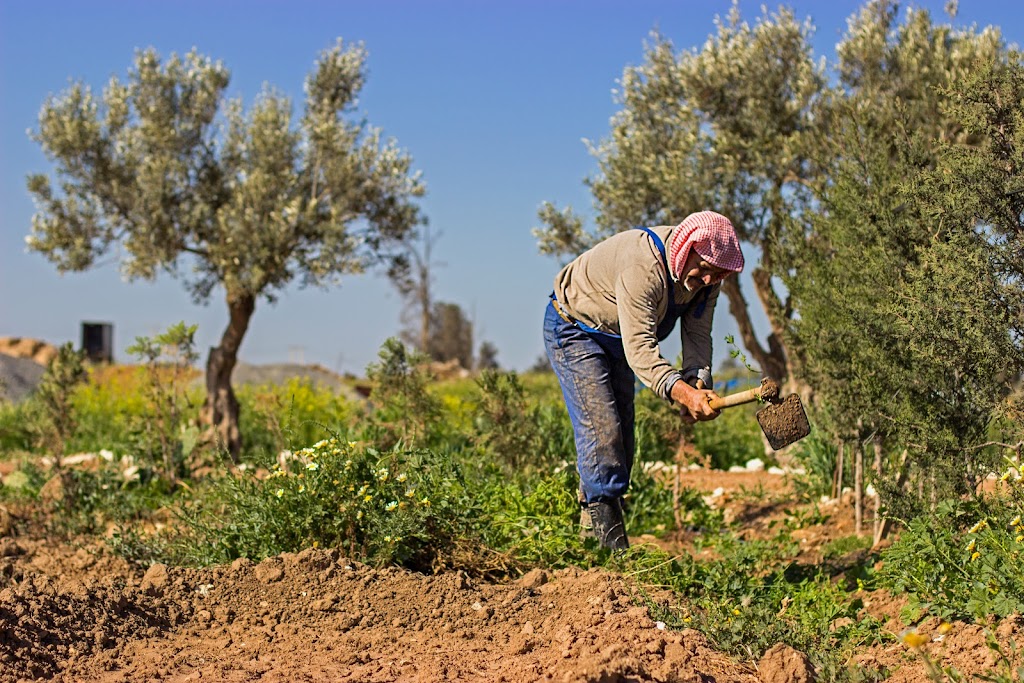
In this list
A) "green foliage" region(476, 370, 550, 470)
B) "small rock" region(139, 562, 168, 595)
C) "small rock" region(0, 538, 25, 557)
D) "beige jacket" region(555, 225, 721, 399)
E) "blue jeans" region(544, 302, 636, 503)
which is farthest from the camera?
"green foliage" region(476, 370, 550, 470)

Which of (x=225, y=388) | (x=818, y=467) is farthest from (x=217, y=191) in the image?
(x=818, y=467)

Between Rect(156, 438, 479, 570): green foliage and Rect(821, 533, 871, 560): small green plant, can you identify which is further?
Rect(821, 533, 871, 560): small green plant

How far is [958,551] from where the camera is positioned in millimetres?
4012

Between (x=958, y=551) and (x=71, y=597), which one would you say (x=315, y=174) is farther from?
(x=958, y=551)

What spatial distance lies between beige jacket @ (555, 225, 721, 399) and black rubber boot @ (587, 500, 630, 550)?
2.35 feet

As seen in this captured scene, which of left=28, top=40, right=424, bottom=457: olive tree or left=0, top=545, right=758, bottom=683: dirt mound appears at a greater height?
left=28, top=40, right=424, bottom=457: olive tree

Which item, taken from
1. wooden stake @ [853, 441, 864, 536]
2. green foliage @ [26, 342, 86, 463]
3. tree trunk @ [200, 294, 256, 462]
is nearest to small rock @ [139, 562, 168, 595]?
wooden stake @ [853, 441, 864, 536]

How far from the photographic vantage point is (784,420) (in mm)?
4160

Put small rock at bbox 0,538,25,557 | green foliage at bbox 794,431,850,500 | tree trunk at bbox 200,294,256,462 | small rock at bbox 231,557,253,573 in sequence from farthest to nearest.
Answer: tree trunk at bbox 200,294,256,462
green foliage at bbox 794,431,850,500
small rock at bbox 0,538,25,557
small rock at bbox 231,557,253,573

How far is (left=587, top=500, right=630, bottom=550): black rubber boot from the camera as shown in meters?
4.87

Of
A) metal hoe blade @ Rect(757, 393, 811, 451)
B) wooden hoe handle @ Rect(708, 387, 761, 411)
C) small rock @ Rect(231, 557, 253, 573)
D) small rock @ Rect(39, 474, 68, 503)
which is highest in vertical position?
wooden hoe handle @ Rect(708, 387, 761, 411)

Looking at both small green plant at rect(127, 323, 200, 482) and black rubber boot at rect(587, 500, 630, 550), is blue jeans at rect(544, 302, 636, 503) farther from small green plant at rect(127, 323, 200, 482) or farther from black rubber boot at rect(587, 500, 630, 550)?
small green plant at rect(127, 323, 200, 482)

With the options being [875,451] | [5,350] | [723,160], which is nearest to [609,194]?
[723,160]

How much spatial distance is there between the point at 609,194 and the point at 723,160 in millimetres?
1114
